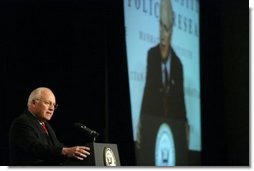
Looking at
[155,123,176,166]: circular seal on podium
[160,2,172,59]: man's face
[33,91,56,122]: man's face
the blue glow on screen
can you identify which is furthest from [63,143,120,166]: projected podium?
[160,2,172,59]: man's face

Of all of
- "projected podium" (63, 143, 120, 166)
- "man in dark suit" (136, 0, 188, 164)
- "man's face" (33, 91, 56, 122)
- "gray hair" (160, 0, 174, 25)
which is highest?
"gray hair" (160, 0, 174, 25)

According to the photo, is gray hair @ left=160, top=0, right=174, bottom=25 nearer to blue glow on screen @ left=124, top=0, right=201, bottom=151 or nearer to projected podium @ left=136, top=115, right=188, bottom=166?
blue glow on screen @ left=124, top=0, right=201, bottom=151

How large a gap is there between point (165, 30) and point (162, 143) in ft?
3.41

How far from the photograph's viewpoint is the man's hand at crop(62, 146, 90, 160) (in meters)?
3.39

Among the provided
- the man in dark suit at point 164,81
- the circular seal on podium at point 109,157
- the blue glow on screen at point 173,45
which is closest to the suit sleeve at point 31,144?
the circular seal on podium at point 109,157

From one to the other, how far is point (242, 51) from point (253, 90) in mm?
654

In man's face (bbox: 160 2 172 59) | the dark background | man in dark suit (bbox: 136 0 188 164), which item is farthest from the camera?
man's face (bbox: 160 2 172 59)

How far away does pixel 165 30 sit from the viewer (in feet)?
17.9

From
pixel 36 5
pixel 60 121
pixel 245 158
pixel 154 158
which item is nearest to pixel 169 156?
pixel 154 158

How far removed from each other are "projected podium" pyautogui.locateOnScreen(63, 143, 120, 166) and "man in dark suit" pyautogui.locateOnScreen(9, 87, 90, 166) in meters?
0.03

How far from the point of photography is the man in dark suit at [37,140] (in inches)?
136

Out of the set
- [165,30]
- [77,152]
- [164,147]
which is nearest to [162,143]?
[164,147]

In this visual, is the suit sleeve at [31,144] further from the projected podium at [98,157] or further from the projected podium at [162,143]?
the projected podium at [162,143]

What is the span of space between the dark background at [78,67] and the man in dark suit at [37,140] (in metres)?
0.69
